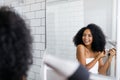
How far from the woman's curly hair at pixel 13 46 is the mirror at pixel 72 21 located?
0.71 meters

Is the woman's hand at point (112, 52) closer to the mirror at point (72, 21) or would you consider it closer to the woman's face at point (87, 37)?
the mirror at point (72, 21)

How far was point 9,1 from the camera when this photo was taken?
214cm

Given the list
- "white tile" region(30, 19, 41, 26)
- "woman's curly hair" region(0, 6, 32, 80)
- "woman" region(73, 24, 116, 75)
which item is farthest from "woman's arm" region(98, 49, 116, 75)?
"woman's curly hair" region(0, 6, 32, 80)

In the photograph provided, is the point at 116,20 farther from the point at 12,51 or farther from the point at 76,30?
the point at 12,51

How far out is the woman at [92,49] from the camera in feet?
4.43

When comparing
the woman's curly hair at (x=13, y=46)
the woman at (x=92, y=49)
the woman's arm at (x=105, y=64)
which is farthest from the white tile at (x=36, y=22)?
the woman's curly hair at (x=13, y=46)

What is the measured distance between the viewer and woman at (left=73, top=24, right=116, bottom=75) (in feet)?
4.43

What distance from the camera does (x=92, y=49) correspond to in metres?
1.40

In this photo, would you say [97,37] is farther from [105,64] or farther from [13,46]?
[13,46]

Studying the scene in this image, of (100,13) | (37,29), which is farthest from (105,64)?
(37,29)

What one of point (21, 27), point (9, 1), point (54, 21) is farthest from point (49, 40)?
point (21, 27)

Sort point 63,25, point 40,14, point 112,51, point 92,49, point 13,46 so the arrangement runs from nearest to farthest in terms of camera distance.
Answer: point 13,46 < point 112,51 < point 92,49 < point 63,25 < point 40,14

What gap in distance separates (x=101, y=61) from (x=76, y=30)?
0.90 feet

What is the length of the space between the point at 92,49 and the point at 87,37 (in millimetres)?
A: 83
